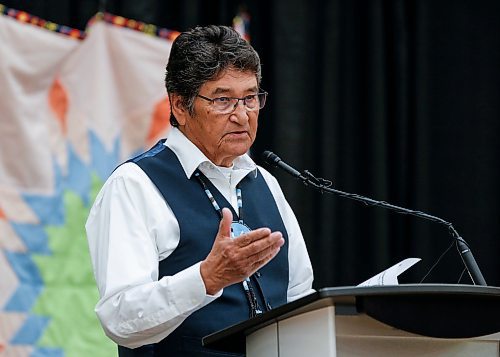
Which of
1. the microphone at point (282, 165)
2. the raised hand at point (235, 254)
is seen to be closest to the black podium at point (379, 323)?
the raised hand at point (235, 254)

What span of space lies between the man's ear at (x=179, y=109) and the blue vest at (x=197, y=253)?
8 cm

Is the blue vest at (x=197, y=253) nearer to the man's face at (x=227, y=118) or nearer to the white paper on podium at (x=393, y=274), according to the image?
the man's face at (x=227, y=118)

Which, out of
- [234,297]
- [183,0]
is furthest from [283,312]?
[183,0]

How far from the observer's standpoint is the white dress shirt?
6.99 feet

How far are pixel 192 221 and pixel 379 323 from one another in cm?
56

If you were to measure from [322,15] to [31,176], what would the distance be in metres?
1.42

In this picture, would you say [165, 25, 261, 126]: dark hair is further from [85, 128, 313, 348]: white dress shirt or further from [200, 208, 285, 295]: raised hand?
[200, 208, 285, 295]: raised hand

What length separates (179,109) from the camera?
2.54m

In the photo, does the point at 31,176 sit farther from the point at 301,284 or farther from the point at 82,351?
the point at 301,284

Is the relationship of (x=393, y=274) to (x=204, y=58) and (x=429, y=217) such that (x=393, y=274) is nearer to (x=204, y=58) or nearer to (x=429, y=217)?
(x=429, y=217)

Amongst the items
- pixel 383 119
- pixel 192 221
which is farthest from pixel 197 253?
pixel 383 119

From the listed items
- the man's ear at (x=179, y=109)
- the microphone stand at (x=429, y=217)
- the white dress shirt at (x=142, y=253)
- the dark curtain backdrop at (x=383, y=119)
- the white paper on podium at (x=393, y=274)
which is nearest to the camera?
the white dress shirt at (x=142, y=253)

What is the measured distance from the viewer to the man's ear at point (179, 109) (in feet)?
8.30

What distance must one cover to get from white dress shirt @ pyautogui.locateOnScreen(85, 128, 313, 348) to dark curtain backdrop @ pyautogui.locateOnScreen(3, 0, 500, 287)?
62.7 inches
